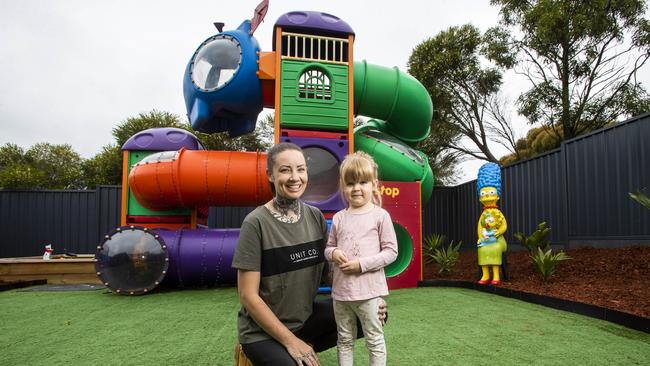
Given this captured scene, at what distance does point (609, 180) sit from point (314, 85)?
5.06m

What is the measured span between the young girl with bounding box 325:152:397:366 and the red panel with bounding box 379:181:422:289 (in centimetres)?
398

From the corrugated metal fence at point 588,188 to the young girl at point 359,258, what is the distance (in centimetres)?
564

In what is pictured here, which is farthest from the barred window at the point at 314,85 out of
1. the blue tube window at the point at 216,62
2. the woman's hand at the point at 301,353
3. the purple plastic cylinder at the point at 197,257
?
the woman's hand at the point at 301,353

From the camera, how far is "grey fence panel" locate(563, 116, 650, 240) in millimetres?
6086

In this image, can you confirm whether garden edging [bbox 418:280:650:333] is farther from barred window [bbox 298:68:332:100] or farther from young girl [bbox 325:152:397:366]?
barred window [bbox 298:68:332:100]

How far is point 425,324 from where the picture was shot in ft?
12.2

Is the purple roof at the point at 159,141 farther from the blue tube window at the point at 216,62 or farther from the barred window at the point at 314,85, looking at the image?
the barred window at the point at 314,85

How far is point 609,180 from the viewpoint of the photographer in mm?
6703

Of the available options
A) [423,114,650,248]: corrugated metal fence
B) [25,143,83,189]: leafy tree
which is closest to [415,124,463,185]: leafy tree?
[423,114,650,248]: corrugated metal fence

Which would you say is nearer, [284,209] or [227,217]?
[284,209]

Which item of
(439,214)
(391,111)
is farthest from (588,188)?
(439,214)

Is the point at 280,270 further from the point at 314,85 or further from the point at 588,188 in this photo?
the point at 588,188

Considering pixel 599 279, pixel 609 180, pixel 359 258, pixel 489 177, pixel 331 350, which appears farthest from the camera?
pixel 609 180

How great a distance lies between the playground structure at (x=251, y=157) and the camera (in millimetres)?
5613
